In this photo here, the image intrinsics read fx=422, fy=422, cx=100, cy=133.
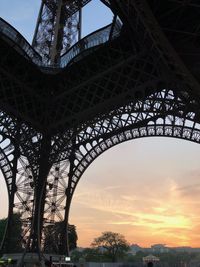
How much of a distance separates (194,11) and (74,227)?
59.5m

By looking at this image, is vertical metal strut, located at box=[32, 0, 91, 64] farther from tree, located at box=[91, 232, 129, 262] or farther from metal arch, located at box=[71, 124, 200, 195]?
tree, located at box=[91, 232, 129, 262]

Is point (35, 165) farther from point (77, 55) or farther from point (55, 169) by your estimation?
point (77, 55)

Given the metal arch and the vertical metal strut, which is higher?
the vertical metal strut

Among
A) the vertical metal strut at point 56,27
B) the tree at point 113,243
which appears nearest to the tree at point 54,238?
the vertical metal strut at point 56,27

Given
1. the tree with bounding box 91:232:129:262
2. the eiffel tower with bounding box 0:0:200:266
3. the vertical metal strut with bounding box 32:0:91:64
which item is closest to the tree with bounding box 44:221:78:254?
the eiffel tower with bounding box 0:0:200:266

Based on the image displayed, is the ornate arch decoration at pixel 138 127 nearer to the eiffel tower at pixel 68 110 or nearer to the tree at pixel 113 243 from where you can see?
the eiffel tower at pixel 68 110

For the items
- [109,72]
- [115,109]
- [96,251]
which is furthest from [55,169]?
[96,251]

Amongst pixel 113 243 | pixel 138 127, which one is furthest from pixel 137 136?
pixel 113 243

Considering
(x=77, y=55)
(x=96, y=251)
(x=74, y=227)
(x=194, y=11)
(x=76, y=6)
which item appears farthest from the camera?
(x=96, y=251)

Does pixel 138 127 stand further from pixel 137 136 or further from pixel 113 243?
pixel 113 243

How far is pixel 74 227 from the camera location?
243 ft

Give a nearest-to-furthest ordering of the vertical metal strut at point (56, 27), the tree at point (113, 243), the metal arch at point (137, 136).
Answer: the metal arch at point (137, 136) → the vertical metal strut at point (56, 27) → the tree at point (113, 243)

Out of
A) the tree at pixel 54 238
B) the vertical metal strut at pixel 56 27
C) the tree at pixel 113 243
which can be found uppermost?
the vertical metal strut at pixel 56 27

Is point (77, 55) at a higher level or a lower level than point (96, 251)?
higher
